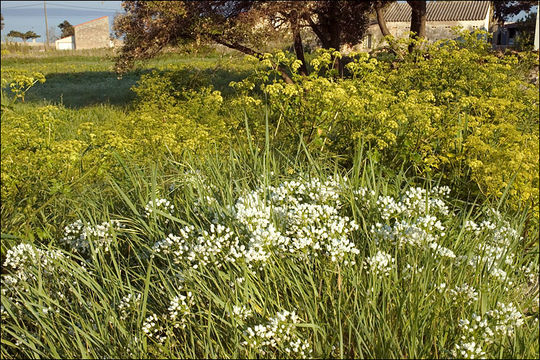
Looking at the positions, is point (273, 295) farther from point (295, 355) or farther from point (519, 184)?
point (519, 184)

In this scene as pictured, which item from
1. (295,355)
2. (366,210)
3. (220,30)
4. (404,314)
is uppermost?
(220,30)

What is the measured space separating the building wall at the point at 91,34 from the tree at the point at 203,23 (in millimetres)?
30471

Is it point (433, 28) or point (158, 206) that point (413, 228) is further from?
point (433, 28)

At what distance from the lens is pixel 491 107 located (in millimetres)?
4277

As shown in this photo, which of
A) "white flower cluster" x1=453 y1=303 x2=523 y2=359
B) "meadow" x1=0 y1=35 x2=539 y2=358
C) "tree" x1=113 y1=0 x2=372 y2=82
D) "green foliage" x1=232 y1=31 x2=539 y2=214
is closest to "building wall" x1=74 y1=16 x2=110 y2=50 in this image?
"tree" x1=113 y1=0 x2=372 y2=82

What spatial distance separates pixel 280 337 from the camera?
2.09 metres

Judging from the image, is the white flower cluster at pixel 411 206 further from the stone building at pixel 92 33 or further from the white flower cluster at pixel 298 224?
the stone building at pixel 92 33

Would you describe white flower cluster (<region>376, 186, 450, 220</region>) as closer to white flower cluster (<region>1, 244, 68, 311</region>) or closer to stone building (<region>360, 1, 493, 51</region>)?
white flower cluster (<region>1, 244, 68, 311</region>)

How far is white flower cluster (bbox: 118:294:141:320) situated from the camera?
234 cm

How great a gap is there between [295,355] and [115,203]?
6.54 ft

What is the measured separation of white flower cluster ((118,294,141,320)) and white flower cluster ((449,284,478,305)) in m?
1.32

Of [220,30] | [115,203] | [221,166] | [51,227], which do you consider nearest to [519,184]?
[221,166]


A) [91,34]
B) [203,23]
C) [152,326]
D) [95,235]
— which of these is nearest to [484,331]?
[152,326]

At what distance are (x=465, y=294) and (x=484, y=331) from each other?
23 centimetres
